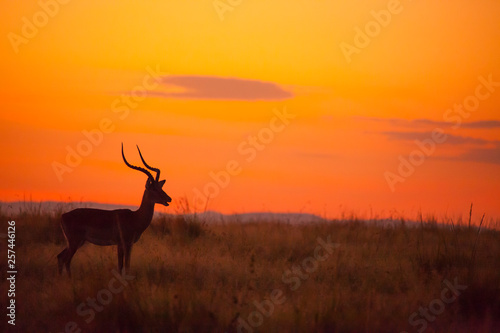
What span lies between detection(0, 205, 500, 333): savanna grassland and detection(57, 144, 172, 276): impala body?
45cm

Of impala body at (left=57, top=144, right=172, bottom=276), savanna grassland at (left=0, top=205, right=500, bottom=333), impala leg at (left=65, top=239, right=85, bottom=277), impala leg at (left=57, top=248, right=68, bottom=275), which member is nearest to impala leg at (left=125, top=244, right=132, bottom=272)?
impala body at (left=57, top=144, right=172, bottom=276)

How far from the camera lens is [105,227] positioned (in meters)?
12.0

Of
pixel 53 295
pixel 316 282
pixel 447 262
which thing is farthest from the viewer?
pixel 447 262

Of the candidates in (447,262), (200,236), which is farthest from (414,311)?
(200,236)

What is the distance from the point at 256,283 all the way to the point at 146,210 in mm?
2543

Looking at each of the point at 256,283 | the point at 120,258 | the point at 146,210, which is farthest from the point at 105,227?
the point at 256,283

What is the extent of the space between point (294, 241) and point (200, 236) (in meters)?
2.26

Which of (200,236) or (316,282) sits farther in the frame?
(200,236)

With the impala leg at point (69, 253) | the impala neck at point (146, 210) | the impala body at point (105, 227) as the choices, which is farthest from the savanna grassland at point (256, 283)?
the impala neck at point (146, 210)

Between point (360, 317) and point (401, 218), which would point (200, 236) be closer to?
point (401, 218)

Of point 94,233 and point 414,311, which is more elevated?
point 94,233

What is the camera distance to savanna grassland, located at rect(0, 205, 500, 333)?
8.77 meters

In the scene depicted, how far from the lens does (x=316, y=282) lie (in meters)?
11.4

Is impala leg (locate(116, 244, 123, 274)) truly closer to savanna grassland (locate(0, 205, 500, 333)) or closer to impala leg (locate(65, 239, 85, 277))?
savanna grassland (locate(0, 205, 500, 333))
